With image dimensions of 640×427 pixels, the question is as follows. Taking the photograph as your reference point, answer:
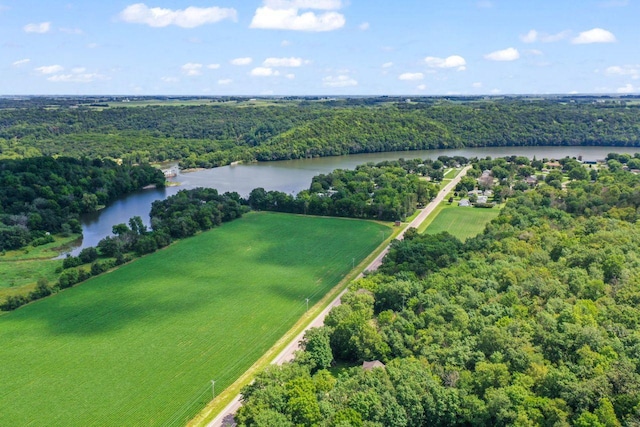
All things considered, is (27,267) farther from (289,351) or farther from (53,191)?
(289,351)

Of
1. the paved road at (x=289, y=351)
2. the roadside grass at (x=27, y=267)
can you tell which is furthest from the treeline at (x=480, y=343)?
the roadside grass at (x=27, y=267)

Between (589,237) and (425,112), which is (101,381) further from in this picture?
(425,112)

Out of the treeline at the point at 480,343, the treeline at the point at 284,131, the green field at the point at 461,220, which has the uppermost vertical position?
the treeline at the point at 284,131

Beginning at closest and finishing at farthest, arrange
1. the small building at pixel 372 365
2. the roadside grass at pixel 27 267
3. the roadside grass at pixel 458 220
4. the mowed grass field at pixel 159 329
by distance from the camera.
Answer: the mowed grass field at pixel 159 329
the small building at pixel 372 365
the roadside grass at pixel 27 267
the roadside grass at pixel 458 220

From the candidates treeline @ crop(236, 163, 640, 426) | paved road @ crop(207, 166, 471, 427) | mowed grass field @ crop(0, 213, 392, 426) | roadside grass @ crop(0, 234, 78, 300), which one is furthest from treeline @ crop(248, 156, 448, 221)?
roadside grass @ crop(0, 234, 78, 300)

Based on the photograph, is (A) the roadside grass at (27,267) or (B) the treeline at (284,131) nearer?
(A) the roadside grass at (27,267)

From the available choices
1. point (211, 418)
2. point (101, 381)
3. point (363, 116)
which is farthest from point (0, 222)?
point (363, 116)

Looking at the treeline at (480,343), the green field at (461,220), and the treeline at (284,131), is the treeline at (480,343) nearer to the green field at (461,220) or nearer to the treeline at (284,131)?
the green field at (461,220)
